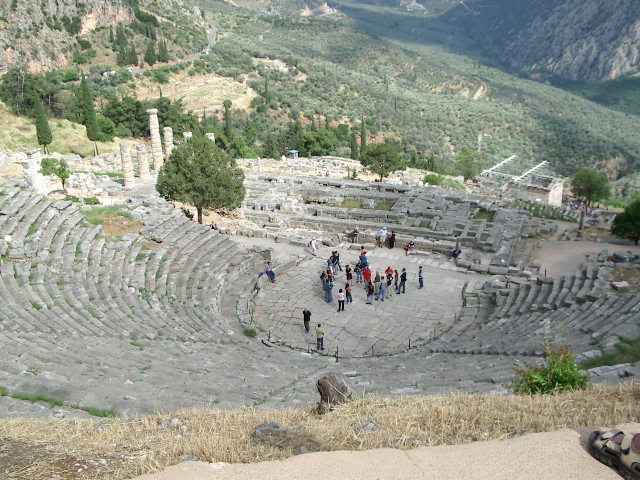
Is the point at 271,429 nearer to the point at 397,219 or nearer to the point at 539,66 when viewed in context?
the point at 397,219

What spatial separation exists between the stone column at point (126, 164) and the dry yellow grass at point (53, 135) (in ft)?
41.3

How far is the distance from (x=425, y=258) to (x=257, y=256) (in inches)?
287

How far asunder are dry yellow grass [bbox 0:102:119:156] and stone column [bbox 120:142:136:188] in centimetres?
1260

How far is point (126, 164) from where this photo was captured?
3034 centimetres

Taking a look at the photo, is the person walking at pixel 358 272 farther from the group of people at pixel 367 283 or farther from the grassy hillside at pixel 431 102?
the grassy hillside at pixel 431 102

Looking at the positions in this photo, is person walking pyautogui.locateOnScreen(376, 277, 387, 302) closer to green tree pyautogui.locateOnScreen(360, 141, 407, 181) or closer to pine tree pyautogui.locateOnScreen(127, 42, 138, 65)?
green tree pyautogui.locateOnScreen(360, 141, 407, 181)

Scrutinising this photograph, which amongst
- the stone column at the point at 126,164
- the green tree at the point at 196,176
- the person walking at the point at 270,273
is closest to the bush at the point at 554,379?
the person walking at the point at 270,273

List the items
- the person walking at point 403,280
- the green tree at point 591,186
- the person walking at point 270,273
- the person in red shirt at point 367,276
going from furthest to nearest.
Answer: the green tree at point 591,186
the person walking at point 270,273
the person walking at point 403,280
the person in red shirt at point 367,276

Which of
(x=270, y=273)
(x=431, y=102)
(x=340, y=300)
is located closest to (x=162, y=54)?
(x=431, y=102)

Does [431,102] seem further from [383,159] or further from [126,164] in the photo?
[126,164]

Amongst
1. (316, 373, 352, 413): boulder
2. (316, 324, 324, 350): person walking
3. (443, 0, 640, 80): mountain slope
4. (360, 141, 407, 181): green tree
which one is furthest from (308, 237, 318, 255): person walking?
(443, 0, 640, 80): mountain slope

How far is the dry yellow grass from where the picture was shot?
129ft

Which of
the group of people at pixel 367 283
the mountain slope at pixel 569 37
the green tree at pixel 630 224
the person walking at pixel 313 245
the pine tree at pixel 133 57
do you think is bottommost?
the group of people at pixel 367 283

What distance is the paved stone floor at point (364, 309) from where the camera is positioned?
1677 centimetres
